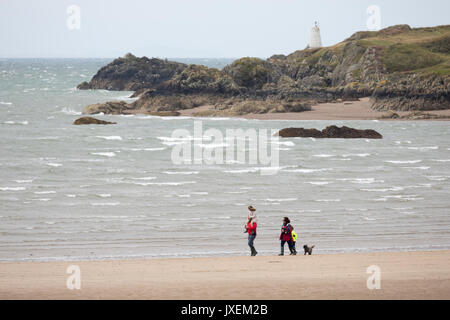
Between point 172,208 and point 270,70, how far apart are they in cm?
6102

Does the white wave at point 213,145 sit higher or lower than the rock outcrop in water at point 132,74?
lower

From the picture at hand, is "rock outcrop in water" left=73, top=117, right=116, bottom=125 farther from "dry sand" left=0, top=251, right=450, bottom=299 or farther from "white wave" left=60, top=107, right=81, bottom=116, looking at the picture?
"dry sand" left=0, top=251, right=450, bottom=299

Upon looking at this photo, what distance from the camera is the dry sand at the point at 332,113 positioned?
6122 centimetres

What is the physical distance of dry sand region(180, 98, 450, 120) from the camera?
6122cm

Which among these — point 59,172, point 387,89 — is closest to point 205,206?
point 59,172

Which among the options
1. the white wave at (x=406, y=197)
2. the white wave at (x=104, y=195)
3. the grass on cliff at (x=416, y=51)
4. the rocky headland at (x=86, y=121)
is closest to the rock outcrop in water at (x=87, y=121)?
the rocky headland at (x=86, y=121)

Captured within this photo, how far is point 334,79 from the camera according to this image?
290ft

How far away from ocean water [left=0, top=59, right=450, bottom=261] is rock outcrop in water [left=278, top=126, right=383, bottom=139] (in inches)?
48.6

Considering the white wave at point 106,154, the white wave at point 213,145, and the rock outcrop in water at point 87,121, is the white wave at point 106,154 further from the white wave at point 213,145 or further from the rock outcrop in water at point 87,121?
the rock outcrop in water at point 87,121

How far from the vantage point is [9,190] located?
92.3ft

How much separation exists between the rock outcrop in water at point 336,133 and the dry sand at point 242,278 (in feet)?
99.7

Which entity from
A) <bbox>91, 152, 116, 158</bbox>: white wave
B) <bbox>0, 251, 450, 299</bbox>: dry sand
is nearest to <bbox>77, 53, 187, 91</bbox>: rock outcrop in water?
<bbox>91, 152, 116, 158</bbox>: white wave

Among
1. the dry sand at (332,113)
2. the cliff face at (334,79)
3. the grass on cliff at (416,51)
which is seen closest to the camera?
the dry sand at (332,113)

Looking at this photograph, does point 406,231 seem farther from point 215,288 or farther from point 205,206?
Result: point 215,288
